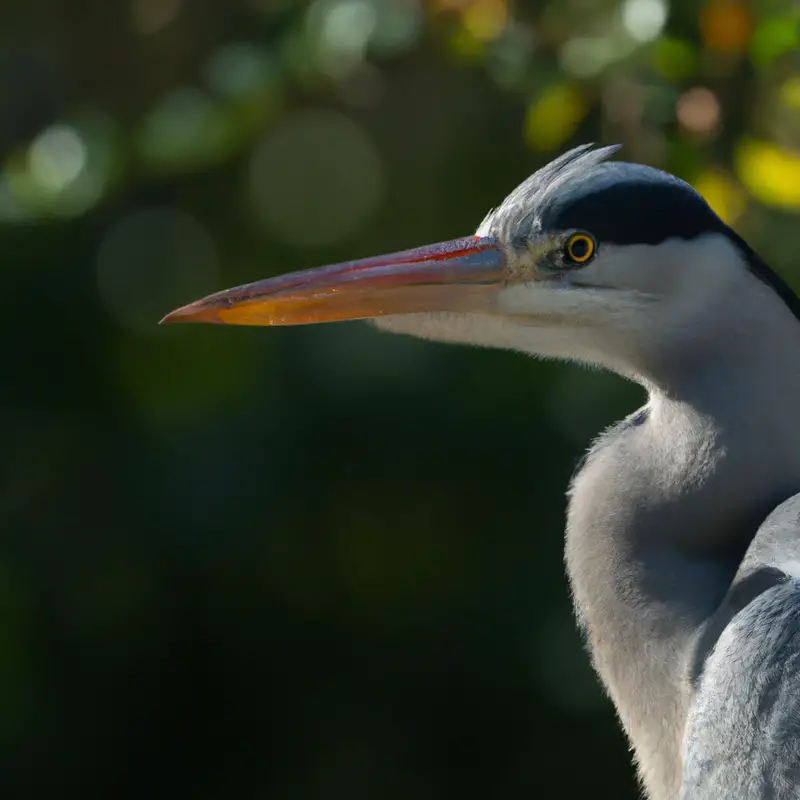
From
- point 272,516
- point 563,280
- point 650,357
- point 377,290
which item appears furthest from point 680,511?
point 272,516

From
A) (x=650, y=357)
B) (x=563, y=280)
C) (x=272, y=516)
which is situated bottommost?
(x=272, y=516)

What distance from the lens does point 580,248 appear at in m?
1.51

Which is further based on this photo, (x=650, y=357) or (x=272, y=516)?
(x=272, y=516)

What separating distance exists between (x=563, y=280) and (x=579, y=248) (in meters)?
0.04

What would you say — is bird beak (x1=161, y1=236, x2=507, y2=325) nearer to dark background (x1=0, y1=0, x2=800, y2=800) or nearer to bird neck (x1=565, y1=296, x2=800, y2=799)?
bird neck (x1=565, y1=296, x2=800, y2=799)

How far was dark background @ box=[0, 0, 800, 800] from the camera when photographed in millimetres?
3248

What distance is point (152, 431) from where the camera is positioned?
3299 mm

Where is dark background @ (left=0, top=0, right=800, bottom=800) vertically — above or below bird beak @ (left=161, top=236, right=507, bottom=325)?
below

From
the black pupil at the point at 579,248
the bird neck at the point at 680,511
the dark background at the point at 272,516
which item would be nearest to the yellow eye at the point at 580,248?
the black pupil at the point at 579,248

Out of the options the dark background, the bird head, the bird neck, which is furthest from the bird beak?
the dark background

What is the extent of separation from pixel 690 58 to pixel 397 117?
194 centimetres

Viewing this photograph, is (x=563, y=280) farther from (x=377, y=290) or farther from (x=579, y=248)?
(x=377, y=290)

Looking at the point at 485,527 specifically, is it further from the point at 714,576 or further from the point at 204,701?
the point at 714,576

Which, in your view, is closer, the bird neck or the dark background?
the bird neck
